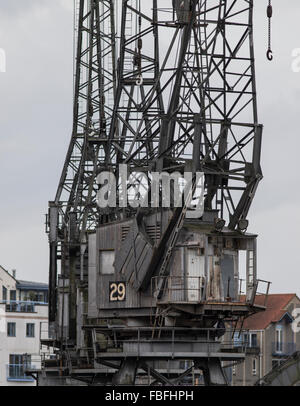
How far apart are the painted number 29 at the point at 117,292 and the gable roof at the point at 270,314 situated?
200 ft

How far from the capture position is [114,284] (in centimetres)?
6188

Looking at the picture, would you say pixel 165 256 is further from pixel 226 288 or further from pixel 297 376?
pixel 297 376

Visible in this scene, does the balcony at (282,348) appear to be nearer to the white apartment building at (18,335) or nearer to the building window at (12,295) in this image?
the white apartment building at (18,335)

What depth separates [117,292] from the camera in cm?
6166

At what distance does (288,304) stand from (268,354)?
5303mm

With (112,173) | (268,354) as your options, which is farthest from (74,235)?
(268,354)

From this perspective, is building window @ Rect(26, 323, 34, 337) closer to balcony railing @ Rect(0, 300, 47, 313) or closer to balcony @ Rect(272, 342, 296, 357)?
balcony railing @ Rect(0, 300, 47, 313)

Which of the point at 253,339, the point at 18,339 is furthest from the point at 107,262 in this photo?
the point at 253,339

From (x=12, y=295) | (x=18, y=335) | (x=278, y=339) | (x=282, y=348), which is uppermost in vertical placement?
(x=12, y=295)

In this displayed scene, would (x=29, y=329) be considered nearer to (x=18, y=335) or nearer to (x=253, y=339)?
(x=18, y=335)

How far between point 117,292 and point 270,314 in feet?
210

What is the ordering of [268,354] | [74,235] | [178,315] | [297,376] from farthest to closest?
[268,354] < [74,235] < [297,376] < [178,315]

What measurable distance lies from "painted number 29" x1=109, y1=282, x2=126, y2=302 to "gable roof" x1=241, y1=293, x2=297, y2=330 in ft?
200

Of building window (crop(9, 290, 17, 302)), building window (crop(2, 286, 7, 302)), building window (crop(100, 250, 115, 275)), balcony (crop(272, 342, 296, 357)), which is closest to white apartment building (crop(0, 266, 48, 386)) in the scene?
building window (crop(2, 286, 7, 302))
